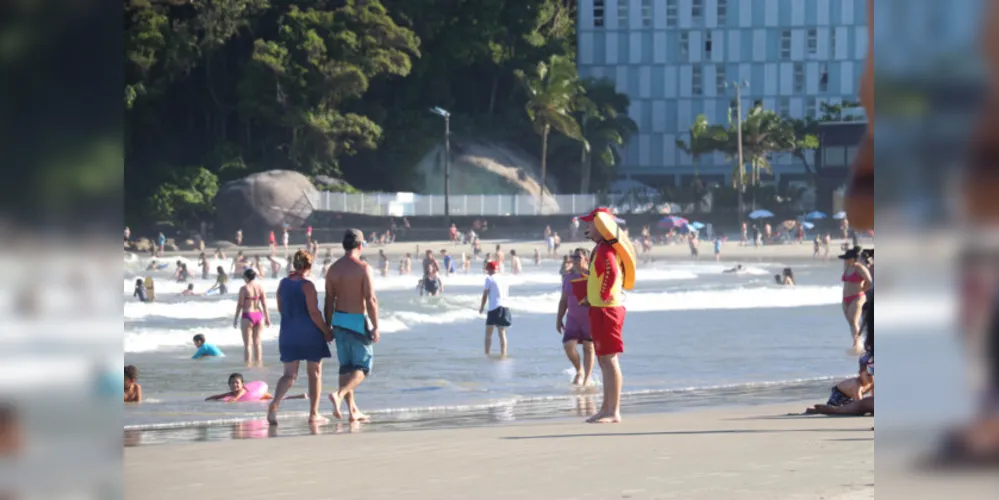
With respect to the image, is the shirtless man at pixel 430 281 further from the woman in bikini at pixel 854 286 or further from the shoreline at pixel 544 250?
the woman in bikini at pixel 854 286

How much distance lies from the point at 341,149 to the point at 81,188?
66.0 m

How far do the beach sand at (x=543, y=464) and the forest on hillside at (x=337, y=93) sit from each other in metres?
56.4

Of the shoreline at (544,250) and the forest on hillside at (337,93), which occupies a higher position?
the forest on hillside at (337,93)

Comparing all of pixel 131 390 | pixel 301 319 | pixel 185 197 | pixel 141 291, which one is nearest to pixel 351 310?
pixel 301 319

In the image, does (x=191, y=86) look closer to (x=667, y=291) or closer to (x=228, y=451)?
(x=667, y=291)

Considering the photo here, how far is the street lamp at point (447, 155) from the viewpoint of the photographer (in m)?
65.0

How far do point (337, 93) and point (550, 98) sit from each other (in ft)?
37.1

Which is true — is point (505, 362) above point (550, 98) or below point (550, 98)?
below

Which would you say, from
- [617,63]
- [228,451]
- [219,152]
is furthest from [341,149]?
[228,451]

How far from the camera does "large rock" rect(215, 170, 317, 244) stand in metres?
62.2

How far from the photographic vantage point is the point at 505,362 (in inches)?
620

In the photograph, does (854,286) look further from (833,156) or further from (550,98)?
(833,156)

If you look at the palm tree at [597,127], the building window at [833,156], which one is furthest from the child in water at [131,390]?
the building window at [833,156]

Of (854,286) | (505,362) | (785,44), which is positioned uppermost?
(785,44)
